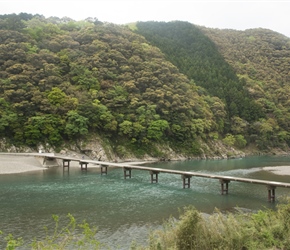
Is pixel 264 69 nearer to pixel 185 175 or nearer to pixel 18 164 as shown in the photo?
pixel 185 175

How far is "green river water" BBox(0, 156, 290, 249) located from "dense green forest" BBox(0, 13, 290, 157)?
18225 mm

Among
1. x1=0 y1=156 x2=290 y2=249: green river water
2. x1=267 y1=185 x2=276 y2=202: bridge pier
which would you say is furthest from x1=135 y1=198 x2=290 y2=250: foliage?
x1=267 y1=185 x2=276 y2=202: bridge pier

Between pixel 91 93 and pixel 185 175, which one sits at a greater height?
pixel 91 93

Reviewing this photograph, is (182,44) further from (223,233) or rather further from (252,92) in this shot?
(223,233)

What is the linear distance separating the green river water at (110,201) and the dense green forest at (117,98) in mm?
18225

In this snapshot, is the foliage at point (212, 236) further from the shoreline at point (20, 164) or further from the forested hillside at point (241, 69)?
the forested hillside at point (241, 69)

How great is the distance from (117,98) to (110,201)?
39.6 metres

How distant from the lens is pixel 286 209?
42.7 ft

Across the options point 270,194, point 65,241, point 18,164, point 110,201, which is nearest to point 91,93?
point 18,164

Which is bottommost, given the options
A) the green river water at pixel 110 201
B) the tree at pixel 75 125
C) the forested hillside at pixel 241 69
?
the green river water at pixel 110 201

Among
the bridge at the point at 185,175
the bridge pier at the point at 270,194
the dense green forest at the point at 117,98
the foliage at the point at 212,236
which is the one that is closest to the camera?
the foliage at the point at 212,236

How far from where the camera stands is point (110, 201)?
25.1 metres

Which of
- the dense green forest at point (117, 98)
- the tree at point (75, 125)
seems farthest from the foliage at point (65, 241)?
the dense green forest at point (117, 98)

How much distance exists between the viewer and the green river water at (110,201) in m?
17.7
